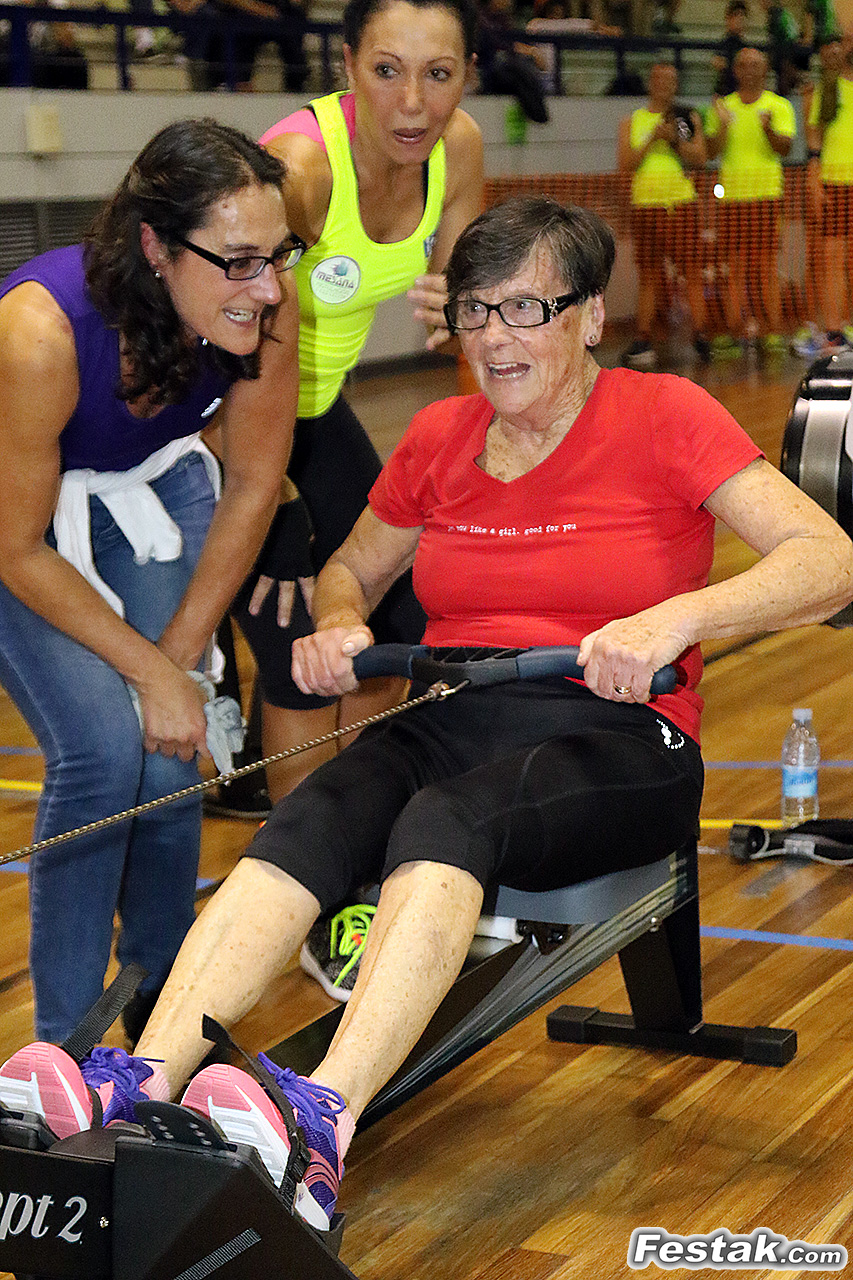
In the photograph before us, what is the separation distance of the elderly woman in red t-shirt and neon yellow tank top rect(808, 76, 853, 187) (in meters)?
7.45

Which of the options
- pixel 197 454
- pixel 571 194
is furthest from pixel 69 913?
pixel 571 194

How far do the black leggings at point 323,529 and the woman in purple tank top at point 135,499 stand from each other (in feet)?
1.35

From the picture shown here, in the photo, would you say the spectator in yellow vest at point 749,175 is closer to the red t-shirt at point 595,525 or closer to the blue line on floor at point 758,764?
the blue line on floor at point 758,764

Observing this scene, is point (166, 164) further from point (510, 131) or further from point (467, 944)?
point (510, 131)

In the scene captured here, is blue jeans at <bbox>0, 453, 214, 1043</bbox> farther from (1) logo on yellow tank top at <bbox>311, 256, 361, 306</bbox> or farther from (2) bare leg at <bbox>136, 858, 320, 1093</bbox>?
(1) logo on yellow tank top at <bbox>311, 256, 361, 306</bbox>

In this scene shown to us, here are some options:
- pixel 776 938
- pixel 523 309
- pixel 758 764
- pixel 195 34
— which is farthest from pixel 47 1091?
pixel 195 34

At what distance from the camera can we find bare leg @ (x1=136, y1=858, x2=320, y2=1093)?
5.59 feet

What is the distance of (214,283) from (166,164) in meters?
0.16

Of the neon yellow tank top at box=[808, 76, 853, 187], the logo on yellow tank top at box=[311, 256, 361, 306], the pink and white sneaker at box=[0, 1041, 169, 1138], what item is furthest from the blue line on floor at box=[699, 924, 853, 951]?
the neon yellow tank top at box=[808, 76, 853, 187]

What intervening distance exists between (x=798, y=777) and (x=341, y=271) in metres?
1.37

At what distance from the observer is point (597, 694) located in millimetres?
1999

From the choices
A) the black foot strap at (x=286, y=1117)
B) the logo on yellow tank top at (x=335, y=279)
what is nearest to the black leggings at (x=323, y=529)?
the logo on yellow tank top at (x=335, y=279)

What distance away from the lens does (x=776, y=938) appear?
9.21ft

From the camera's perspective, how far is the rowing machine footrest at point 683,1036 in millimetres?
2352
